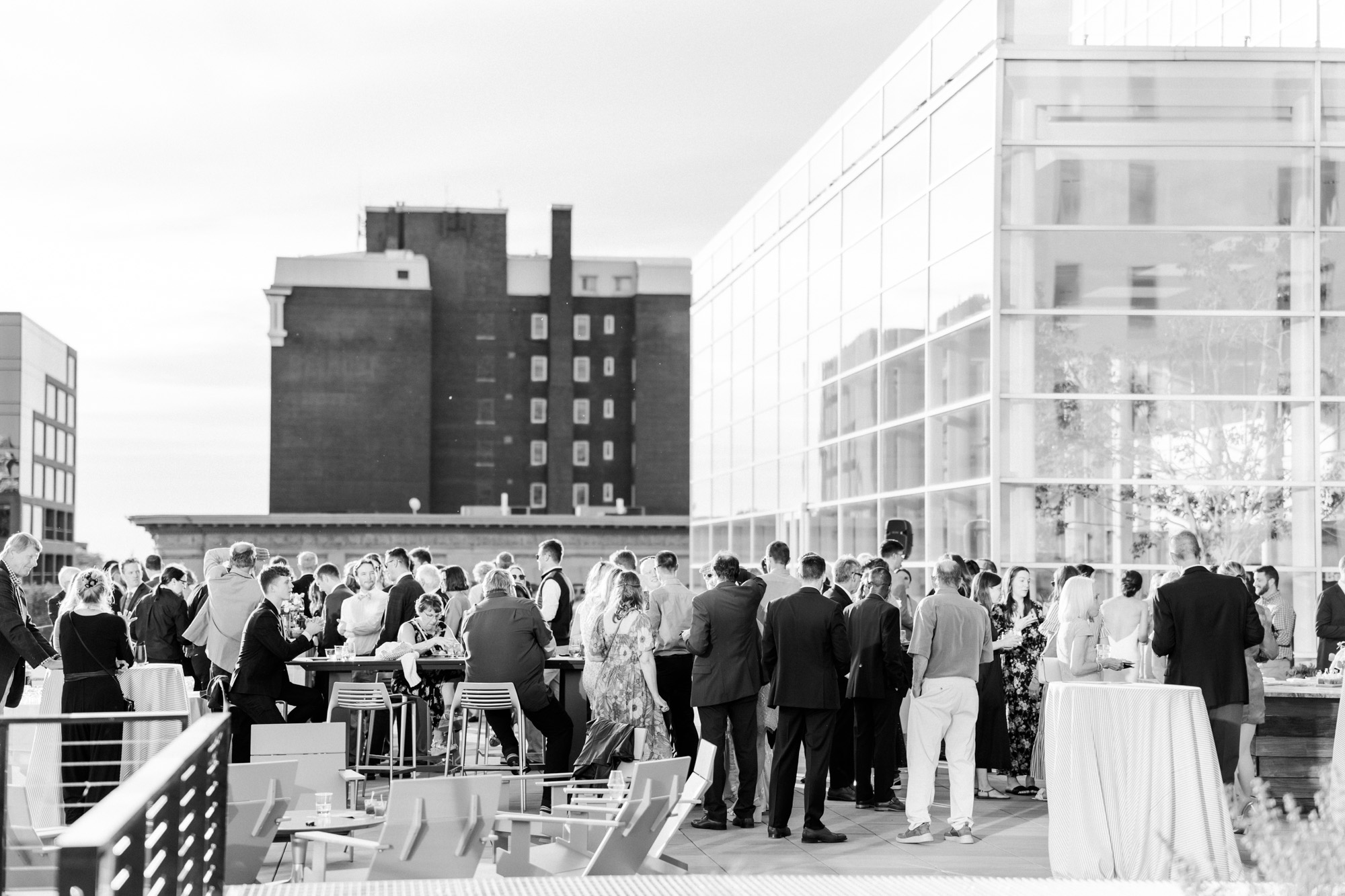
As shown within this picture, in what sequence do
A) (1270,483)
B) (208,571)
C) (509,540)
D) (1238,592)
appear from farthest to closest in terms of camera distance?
(509,540) → (1270,483) → (208,571) → (1238,592)

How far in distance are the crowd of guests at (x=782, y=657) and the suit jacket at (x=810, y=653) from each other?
0.01 m

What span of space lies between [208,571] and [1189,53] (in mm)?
12891

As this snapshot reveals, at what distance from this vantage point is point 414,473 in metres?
71.5

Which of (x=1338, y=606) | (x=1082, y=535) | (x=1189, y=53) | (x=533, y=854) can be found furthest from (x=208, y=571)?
(x=1189, y=53)

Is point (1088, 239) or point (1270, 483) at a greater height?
point (1088, 239)

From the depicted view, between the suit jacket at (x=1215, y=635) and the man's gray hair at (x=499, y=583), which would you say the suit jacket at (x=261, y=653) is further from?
the suit jacket at (x=1215, y=635)

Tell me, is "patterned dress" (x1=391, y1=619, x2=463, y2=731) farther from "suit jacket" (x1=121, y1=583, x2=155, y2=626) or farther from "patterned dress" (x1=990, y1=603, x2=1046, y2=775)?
"patterned dress" (x1=990, y1=603, x2=1046, y2=775)

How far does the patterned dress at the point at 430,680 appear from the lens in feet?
46.8

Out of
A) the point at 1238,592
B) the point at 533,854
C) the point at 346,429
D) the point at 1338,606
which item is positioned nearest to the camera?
the point at 533,854

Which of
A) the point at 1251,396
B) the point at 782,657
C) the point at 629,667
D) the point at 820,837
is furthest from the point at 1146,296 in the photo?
the point at 820,837

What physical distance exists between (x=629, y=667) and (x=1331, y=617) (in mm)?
7948

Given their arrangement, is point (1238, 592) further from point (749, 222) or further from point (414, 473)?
point (414, 473)

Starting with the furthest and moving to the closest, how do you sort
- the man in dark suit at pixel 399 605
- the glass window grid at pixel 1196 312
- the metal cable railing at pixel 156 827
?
the glass window grid at pixel 1196 312
the man in dark suit at pixel 399 605
the metal cable railing at pixel 156 827

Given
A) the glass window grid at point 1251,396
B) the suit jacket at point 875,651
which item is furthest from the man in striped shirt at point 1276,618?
the suit jacket at point 875,651
